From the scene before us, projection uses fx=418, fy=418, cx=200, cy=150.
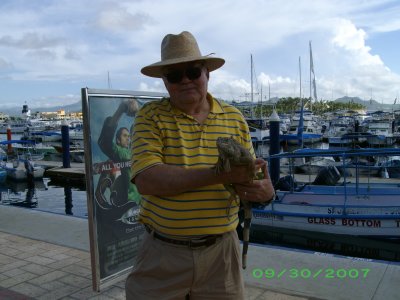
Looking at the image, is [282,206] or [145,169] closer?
[145,169]

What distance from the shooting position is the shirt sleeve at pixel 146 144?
1981mm

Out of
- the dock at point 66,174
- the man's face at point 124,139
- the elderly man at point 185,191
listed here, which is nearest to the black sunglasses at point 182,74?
the elderly man at point 185,191

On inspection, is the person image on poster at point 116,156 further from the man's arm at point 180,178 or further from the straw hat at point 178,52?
the man's arm at point 180,178

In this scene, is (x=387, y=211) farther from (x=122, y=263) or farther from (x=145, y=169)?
(x=145, y=169)

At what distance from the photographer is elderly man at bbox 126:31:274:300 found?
6.64 ft

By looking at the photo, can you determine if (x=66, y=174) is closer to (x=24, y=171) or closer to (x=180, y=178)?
(x=24, y=171)

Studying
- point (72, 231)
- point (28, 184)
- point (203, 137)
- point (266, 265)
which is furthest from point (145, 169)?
point (28, 184)

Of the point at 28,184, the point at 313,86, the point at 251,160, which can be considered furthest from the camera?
the point at 313,86

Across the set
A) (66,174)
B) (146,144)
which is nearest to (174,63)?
(146,144)

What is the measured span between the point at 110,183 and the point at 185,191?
2.03 meters

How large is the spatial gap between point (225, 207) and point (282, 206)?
336 inches

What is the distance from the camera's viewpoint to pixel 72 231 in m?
6.26

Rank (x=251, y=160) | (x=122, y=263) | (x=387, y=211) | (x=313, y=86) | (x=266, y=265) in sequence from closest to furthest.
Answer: (x=251, y=160), (x=122, y=263), (x=266, y=265), (x=387, y=211), (x=313, y=86)

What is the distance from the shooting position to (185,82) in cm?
212
